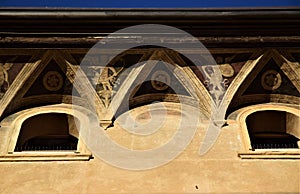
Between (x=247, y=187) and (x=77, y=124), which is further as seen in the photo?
(x=77, y=124)

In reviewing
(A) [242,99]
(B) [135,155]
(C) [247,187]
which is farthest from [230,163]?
(A) [242,99]

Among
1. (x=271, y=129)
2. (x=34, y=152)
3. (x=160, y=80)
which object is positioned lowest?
(x=34, y=152)

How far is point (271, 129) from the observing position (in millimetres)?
7738

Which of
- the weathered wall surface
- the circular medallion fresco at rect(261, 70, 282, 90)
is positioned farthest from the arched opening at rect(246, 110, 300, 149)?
the weathered wall surface

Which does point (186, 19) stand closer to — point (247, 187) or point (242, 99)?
point (242, 99)

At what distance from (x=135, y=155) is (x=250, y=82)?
2271 mm

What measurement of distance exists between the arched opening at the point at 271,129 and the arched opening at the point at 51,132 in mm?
2577

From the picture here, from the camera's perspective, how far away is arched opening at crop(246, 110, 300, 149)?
24.9 feet

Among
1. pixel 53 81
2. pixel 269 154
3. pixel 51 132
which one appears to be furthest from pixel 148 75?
pixel 269 154

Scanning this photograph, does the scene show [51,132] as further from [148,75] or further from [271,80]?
[271,80]

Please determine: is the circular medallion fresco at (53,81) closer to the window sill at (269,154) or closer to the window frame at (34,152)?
the window frame at (34,152)

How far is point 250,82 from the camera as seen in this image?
776cm

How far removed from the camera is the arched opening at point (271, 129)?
7.60 meters

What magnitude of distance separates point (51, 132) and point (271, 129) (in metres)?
3.21
